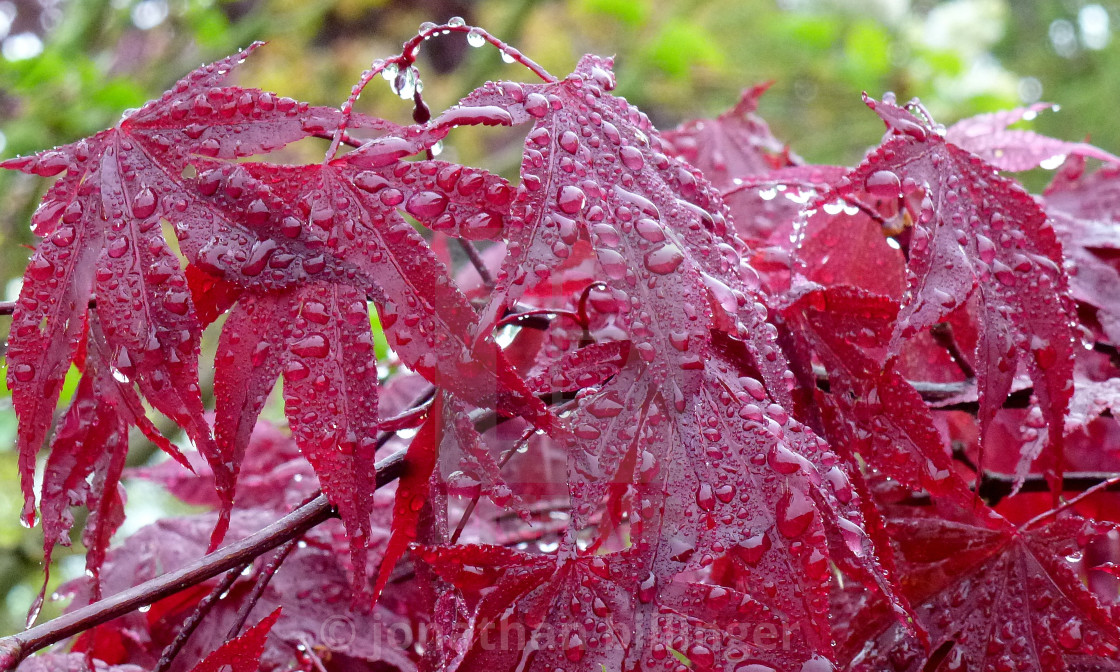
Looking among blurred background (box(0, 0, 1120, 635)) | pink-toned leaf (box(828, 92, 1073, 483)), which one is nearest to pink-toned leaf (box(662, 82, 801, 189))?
pink-toned leaf (box(828, 92, 1073, 483))

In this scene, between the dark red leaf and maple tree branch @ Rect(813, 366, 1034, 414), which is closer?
the dark red leaf

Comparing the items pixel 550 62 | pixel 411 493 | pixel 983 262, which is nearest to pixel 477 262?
pixel 411 493

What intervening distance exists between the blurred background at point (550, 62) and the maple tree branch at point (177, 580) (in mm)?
1182

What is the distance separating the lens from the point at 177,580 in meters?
0.40

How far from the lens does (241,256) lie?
368mm

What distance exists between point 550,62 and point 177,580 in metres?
3.33

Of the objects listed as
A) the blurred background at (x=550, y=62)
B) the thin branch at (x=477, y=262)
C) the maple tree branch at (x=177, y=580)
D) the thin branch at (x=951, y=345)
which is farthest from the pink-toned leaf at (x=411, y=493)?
the blurred background at (x=550, y=62)

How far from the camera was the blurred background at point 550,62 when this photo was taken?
1.81 metres

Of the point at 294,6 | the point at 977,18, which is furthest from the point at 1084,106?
the point at 294,6

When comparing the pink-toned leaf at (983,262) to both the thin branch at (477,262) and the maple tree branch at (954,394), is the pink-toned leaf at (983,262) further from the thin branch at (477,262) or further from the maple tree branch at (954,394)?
the thin branch at (477,262)

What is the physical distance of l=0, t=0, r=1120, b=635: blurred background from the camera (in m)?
1.81

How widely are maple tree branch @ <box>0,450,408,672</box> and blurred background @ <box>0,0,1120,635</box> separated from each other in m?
1.18

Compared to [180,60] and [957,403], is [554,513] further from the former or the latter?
[180,60]

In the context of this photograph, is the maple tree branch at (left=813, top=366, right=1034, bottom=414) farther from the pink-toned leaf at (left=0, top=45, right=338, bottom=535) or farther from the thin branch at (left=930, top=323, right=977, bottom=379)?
the pink-toned leaf at (left=0, top=45, right=338, bottom=535)
